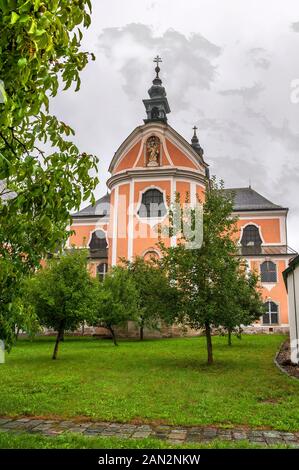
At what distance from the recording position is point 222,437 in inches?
268

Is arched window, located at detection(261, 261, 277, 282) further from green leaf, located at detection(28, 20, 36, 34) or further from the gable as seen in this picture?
green leaf, located at detection(28, 20, 36, 34)

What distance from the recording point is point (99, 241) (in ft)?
147

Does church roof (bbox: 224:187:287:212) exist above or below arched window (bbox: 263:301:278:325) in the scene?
above

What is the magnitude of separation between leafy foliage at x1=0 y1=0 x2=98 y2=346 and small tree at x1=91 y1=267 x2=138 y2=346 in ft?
67.9

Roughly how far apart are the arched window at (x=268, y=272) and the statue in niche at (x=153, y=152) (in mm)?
13617

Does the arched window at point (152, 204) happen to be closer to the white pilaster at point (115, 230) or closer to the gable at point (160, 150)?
the white pilaster at point (115, 230)

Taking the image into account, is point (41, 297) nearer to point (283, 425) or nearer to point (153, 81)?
point (283, 425)

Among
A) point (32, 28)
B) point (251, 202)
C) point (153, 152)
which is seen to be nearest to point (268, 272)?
point (251, 202)

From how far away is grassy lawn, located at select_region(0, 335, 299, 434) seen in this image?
8.31 meters

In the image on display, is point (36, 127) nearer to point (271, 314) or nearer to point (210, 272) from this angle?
point (210, 272)

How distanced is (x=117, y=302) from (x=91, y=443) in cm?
2061

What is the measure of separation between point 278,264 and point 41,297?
26.6 m

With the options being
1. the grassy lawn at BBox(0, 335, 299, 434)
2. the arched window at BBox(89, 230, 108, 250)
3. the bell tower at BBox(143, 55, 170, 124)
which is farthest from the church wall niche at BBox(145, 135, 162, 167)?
the grassy lawn at BBox(0, 335, 299, 434)

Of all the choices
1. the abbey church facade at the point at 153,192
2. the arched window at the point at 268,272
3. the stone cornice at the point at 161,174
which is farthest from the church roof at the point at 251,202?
the stone cornice at the point at 161,174
